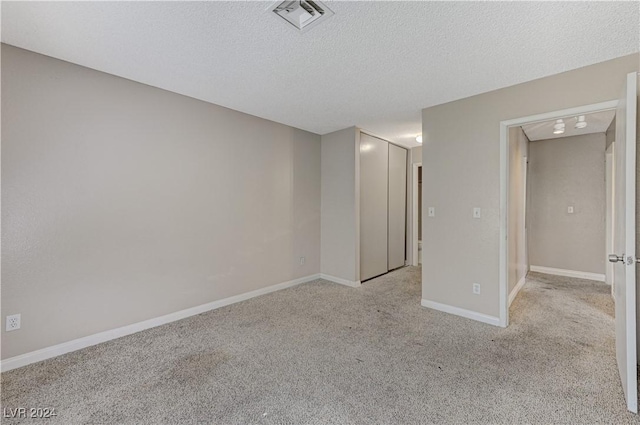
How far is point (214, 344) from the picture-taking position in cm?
246

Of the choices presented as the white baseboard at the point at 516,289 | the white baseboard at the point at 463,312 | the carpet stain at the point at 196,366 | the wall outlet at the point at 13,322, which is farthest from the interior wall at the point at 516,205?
the wall outlet at the point at 13,322

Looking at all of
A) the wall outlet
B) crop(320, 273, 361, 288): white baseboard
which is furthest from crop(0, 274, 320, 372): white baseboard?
crop(320, 273, 361, 288): white baseboard

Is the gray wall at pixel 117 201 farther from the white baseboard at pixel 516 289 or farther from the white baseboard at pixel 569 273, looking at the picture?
the white baseboard at pixel 569 273

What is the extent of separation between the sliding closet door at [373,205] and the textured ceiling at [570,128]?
6.58 feet

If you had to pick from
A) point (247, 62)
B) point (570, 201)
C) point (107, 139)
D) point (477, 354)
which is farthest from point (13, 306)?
point (570, 201)

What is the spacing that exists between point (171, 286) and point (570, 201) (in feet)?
20.0

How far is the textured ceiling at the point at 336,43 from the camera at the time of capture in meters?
1.70

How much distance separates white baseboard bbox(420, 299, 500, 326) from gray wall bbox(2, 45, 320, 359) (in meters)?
2.12

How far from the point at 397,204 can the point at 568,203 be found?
9.14 ft

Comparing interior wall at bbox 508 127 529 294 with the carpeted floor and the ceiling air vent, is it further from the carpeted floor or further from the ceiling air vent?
the ceiling air vent

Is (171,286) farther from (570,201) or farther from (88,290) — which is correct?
(570,201)

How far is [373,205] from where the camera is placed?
4.55 m

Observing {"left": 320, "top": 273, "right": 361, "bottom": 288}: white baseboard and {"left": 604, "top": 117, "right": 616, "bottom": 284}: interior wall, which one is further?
{"left": 320, "top": 273, "right": 361, "bottom": 288}: white baseboard

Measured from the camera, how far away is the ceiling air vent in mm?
1635
